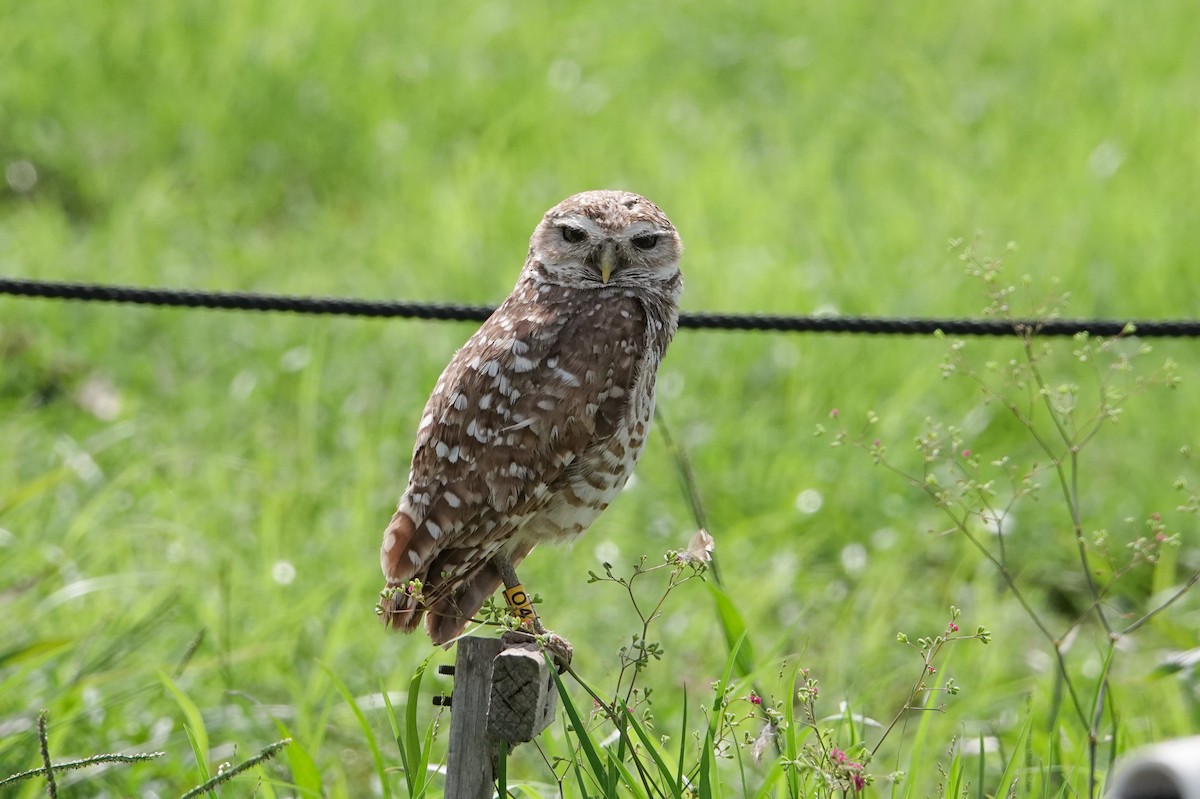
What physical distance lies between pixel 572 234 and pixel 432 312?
2.73 ft

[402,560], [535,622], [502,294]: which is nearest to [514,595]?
[535,622]

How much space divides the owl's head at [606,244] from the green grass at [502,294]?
80cm

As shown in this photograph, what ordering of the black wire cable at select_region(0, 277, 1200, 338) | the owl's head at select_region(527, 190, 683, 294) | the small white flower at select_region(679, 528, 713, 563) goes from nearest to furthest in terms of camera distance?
the small white flower at select_region(679, 528, 713, 563) → the owl's head at select_region(527, 190, 683, 294) → the black wire cable at select_region(0, 277, 1200, 338)

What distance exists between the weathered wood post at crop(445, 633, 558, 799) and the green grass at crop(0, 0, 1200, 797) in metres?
0.14

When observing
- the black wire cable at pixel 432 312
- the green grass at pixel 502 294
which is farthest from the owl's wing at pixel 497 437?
the black wire cable at pixel 432 312

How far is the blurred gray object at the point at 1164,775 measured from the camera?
1.46 m

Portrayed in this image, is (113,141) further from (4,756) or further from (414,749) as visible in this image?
(414,749)

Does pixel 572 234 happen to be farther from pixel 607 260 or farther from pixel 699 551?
pixel 699 551

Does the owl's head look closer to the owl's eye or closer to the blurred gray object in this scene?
the owl's eye

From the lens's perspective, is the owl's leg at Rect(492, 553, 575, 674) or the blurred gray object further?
the owl's leg at Rect(492, 553, 575, 674)

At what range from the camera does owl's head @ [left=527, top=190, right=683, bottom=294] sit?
2.59 m

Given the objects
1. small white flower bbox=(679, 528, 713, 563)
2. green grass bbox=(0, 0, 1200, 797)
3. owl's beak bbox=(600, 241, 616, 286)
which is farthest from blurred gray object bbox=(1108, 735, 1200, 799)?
owl's beak bbox=(600, 241, 616, 286)

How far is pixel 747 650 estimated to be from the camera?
270 centimetres

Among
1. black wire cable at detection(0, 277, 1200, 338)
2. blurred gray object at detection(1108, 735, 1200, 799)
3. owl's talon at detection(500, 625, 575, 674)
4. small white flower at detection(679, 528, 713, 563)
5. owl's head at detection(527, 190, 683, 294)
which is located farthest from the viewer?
black wire cable at detection(0, 277, 1200, 338)
